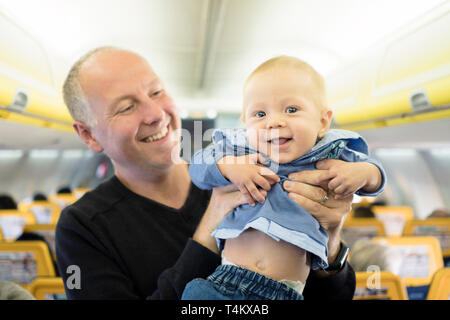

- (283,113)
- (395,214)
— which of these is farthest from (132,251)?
(395,214)

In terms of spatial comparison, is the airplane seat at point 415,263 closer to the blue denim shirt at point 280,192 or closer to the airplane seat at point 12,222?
the blue denim shirt at point 280,192

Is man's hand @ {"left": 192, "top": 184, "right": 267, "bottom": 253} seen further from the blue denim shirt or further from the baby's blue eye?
the baby's blue eye

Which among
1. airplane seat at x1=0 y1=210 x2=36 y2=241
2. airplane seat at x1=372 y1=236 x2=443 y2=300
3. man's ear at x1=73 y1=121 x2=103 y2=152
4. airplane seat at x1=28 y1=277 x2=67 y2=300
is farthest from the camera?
airplane seat at x1=0 y1=210 x2=36 y2=241

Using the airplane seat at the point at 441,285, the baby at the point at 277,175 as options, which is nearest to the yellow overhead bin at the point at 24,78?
the baby at the point at 277,175

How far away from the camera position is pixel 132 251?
113 centimetres

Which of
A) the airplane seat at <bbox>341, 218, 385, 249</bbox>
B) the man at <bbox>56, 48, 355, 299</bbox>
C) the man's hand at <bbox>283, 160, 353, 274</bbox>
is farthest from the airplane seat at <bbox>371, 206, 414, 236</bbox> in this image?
the man's hand at <bbox>283, 160, 353, 274</bbox>

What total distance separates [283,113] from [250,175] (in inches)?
8.6

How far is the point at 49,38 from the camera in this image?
1710mm

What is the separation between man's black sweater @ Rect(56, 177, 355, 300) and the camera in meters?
0.95

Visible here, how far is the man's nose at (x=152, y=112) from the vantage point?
3.72 feet

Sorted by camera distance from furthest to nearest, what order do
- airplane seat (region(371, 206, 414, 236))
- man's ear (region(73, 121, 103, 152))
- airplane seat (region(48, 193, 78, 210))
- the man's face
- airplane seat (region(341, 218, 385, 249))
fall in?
airplane seat (region(48, 193, 78, 210)), airplane seat (region(371, 206, 414, 236)), airplane seat (region(341, 218, 385, 249)), man's ear (region(73, 121, 103, 152)), the man's face

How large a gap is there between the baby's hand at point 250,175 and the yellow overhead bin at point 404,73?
69 cm

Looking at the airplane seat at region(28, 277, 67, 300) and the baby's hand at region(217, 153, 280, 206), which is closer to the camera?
the baby's hand at region(217, 153, 280, 206)

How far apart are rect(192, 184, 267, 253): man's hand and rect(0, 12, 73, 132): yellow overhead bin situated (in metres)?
0.83
